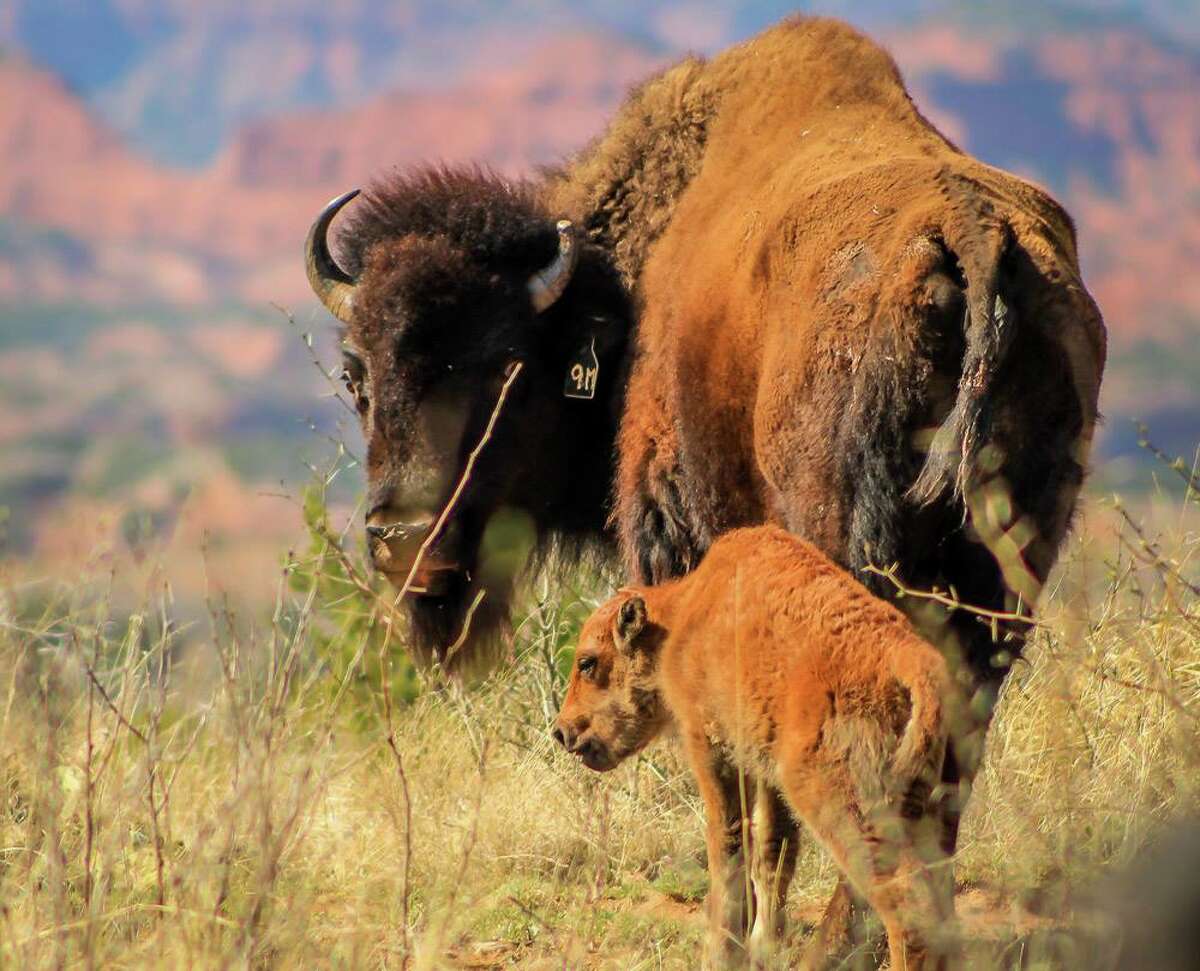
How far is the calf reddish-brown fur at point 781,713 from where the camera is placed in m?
3.92

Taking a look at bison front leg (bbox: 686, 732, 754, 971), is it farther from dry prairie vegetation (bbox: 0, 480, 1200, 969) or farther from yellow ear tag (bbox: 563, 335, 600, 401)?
yellow ear tag (bbox: 563, 335, 600, 401)

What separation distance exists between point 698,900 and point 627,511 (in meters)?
1.32

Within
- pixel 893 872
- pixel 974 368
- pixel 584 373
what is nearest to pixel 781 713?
pixel 893 872

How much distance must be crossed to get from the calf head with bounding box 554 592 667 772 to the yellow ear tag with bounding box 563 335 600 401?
142cm

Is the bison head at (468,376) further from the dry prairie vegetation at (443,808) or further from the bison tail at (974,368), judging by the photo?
the bison tail at (974,368)

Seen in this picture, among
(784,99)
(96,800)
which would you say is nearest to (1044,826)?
(784,99)

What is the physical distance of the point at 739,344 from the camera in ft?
17.3

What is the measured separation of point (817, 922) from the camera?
5.27 meters

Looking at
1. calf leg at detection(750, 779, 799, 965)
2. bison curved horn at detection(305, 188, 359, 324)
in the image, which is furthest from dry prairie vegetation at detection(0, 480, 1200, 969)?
bison curved horn at detection(305, 188, 359, 324)

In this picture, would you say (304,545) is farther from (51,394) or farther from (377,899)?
(51,394)

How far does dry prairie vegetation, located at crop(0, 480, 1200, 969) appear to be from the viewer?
389 cm

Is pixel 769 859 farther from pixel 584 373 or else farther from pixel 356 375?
pixel 356 375

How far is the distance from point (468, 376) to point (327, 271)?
35.7 inches

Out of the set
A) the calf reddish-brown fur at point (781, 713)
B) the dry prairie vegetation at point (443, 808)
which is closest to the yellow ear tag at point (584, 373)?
the dry prairie vegetation at point (443, 808)
